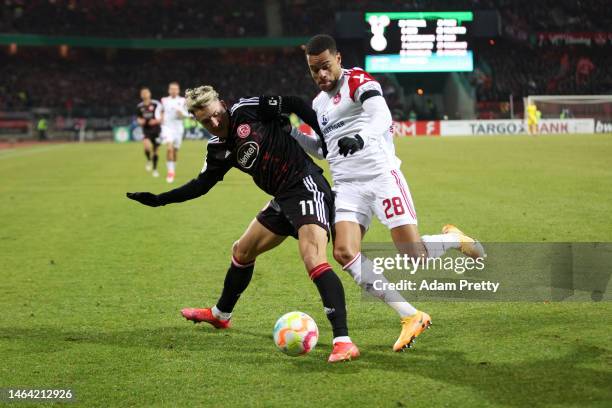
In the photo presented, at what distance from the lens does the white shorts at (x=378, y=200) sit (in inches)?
244

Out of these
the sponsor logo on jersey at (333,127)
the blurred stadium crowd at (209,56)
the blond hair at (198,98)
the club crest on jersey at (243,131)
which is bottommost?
the blurred stadium crowd at (209,56)

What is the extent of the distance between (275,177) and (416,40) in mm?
38946

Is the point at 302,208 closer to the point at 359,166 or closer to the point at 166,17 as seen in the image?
the point at 359,166

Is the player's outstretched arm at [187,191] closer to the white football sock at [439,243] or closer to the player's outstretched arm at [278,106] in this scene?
the player's outstretched arm at [278,106]

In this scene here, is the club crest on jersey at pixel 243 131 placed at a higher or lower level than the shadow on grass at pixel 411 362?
higher

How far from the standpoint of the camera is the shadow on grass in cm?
462

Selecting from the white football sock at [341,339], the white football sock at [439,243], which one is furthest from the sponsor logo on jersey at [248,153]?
the white football sock at [439,243]

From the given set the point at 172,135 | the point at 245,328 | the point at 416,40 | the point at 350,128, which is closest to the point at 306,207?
the point at 350,128

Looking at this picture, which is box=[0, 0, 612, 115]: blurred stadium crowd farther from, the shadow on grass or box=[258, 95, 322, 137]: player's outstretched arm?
the shadow on grass

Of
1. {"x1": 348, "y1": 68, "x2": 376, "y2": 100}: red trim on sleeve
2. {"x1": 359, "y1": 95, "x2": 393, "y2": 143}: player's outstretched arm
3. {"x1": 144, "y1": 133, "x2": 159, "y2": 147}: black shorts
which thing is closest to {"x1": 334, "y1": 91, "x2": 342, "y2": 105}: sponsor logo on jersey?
{"x1": 348, "y1": 68, "x2": 376, "y2": 100}: red trim on sleeve

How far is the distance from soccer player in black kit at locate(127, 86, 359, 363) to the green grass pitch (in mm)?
524

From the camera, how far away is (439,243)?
23.1 feet

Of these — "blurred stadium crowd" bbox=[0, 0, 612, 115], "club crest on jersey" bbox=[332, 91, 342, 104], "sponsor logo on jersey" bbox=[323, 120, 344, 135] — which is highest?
"club crest on jersey" bbox=[332, 91, 342, 104]

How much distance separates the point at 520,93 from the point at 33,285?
152ft
